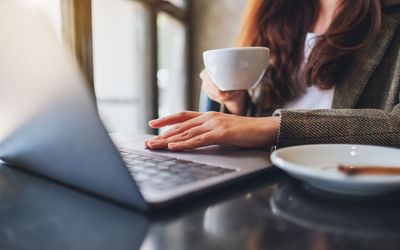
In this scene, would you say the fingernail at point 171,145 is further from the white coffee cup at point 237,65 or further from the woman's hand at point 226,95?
the woman's hand at point 226,95

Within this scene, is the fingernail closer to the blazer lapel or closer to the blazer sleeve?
the blazer sleeve

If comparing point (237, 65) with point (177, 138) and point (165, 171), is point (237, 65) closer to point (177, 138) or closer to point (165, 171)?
point (177, 138)

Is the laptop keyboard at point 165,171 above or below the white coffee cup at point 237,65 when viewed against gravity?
below

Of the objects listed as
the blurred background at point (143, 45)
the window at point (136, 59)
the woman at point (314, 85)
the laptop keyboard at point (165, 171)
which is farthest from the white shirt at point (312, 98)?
the window at point (136, 59)

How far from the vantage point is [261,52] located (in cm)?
60

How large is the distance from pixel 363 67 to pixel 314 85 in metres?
0.18

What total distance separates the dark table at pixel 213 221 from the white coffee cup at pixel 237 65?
0.98ft

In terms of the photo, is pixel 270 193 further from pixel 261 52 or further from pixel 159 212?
pixel 261 52

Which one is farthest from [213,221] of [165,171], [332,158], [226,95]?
[226,95]

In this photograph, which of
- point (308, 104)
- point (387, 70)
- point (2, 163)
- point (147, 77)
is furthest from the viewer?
point (147, 77)

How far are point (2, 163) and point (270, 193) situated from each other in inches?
17.7

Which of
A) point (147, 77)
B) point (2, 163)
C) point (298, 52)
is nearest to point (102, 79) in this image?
point (147, 77)

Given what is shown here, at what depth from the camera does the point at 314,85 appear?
1047 millimetres

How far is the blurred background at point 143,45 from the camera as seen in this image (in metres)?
2.02
